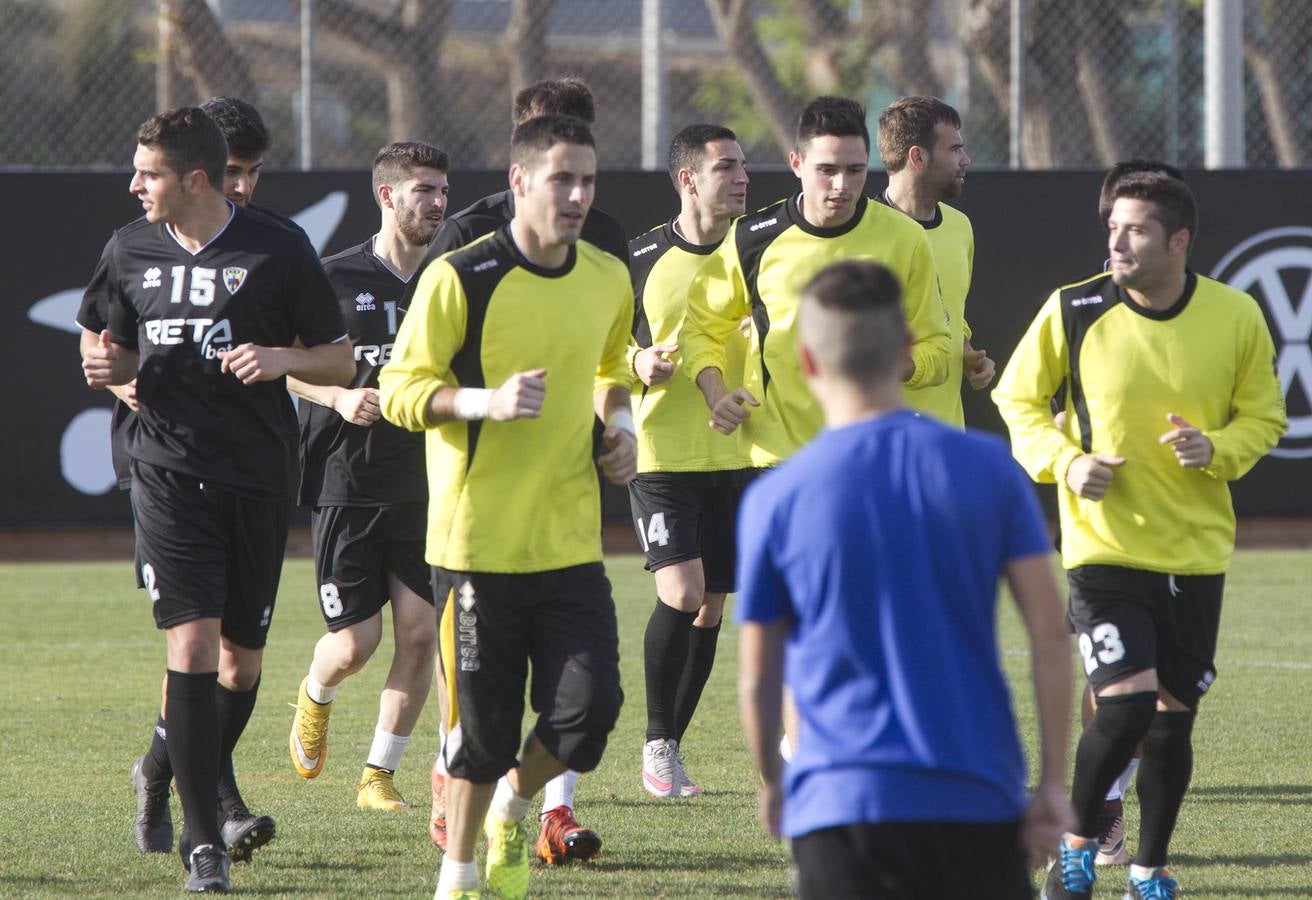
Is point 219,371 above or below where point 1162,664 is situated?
above

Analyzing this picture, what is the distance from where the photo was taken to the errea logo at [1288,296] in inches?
523

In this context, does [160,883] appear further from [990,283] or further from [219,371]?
[990,283]

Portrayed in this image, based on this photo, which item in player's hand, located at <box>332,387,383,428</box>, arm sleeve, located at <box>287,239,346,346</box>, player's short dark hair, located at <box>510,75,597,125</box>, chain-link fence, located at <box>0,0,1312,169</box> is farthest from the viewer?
chain-link fence, located at <box>0,0,1312,169</box>

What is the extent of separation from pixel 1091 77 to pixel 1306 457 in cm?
438

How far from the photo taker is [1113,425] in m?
5.00

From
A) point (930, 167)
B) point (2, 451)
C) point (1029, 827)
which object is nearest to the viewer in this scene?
point (1029, 827)

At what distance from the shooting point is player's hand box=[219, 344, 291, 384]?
17.0 ft

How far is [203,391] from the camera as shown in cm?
534

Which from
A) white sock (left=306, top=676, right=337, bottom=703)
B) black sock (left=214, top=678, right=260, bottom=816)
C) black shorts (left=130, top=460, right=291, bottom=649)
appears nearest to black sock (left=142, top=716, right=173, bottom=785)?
black sock (left=214, top=678, right=260, bottom=816)

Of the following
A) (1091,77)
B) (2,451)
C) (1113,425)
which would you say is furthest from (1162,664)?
(1091,77)

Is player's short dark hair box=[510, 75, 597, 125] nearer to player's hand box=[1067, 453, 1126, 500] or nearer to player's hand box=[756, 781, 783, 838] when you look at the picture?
player's hand box=[1067, 453, 1126, 500]

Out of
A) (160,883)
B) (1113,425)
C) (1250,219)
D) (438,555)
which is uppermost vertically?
(1250,219)

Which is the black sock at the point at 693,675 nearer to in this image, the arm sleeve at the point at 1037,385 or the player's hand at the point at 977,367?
the player's hand at the point at 977,367

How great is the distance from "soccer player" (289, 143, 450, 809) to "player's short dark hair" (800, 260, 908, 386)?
136 inches
